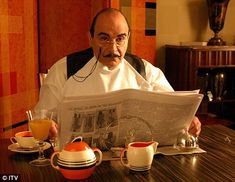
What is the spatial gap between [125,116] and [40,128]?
30 centimetres

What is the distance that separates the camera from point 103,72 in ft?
6.44

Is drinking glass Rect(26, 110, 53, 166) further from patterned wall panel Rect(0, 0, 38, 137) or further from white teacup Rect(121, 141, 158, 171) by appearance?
patterned wall panel Rect(0, 0, 38, 137)

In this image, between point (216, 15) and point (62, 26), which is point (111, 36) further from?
point (216, 15)

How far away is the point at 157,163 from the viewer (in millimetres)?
1354

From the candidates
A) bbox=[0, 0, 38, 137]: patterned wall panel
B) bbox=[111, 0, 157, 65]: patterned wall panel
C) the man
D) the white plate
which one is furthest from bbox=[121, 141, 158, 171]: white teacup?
bbox=[111, 0, 157, 65]: patterned wall panel

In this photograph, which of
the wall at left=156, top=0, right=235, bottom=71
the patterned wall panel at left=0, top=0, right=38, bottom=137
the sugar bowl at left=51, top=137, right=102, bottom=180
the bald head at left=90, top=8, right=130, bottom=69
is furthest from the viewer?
the wall at left=156, top=0, right=235, bottom=71

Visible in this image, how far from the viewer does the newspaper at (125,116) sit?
134cm

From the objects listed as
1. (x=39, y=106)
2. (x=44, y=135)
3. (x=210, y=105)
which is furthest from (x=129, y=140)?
(x=210, y=105)

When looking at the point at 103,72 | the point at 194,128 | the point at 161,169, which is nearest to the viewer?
the point at 161,169

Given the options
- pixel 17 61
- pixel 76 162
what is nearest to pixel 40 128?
pixel 76 162

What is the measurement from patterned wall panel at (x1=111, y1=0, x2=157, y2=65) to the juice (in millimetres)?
2135

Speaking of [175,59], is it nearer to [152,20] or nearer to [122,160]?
[152,20]

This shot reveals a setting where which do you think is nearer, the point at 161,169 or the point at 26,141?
the point at 161,169

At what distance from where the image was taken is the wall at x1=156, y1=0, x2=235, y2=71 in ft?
12.8
